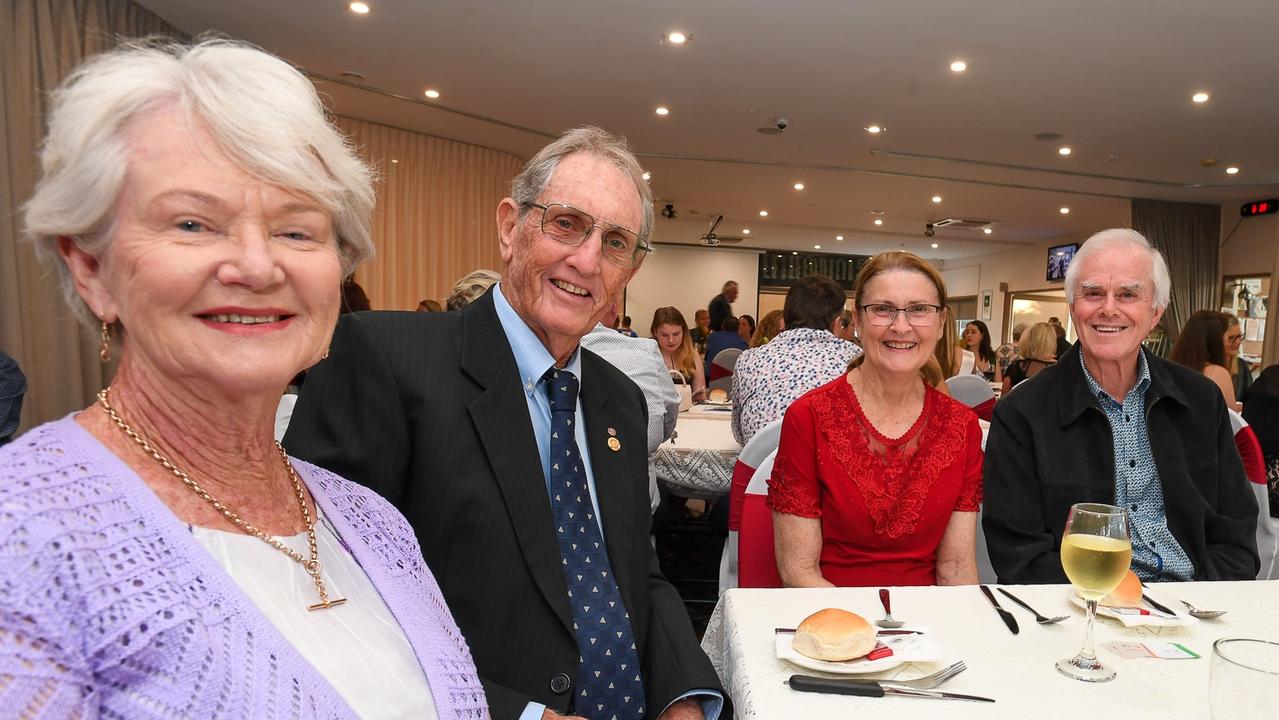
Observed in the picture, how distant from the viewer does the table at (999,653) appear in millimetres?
1046

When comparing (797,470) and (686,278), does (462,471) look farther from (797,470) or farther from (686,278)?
(686,278)

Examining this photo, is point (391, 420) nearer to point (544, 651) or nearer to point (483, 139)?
point (544, 651)

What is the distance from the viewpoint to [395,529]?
105cm

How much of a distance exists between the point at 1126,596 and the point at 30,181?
5574mm

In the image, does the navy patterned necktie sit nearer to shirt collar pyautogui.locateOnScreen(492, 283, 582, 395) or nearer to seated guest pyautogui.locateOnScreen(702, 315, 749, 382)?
shirt collar pyautogui.locateOnScreen(492, 283, 582, 395)

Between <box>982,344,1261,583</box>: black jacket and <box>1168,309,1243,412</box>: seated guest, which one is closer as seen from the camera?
<box>982,344,1261,583</box>: black jacket

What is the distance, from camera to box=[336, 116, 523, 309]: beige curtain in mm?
8250

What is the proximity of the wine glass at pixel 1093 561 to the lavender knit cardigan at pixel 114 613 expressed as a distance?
1101mm

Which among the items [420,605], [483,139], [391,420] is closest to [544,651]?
[420,605]

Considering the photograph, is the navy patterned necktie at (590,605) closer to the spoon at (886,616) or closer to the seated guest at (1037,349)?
the spoon at (886,616)

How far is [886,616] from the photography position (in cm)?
134

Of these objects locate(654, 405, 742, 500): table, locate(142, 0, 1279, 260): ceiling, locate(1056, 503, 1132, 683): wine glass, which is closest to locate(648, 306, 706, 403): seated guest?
locate(142, 0, 1279, 260): ceiling

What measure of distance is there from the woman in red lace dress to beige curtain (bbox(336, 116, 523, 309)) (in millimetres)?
6998

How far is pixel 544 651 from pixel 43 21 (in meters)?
5.59
